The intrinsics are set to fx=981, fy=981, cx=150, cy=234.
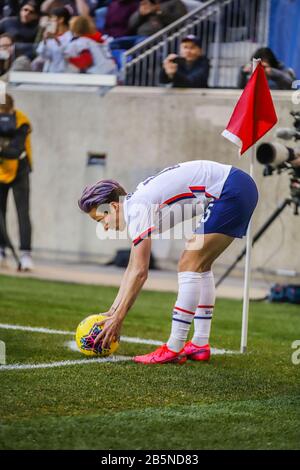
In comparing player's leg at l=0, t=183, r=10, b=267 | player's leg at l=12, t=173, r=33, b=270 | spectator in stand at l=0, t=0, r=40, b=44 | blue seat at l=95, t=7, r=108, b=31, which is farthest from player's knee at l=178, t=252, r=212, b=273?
spectator in stand at l=0, t=0, r=40, b=44

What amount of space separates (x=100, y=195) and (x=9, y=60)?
40.7ft

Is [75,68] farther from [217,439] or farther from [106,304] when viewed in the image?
[217,439]

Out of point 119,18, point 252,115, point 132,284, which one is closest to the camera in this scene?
point 132,284

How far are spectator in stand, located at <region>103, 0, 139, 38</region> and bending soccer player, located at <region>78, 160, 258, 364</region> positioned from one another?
37.8 feet

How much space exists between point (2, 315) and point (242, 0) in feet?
30.0

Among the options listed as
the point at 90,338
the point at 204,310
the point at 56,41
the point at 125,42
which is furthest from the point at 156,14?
the point at 90,338

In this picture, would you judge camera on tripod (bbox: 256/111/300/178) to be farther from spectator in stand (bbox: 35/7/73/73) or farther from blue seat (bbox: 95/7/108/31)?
blue seat (bbox: 95/7/108/31)

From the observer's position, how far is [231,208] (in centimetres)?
687

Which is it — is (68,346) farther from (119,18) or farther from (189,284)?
(119,18)

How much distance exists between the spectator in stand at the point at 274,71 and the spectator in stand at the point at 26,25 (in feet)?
16.6

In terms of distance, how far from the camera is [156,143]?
1691cm

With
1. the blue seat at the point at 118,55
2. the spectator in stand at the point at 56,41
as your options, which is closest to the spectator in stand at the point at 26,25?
the spectator in stand at the point at 56,41

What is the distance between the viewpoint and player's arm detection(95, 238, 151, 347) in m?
6.47

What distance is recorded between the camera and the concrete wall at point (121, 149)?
1580 centimetres
